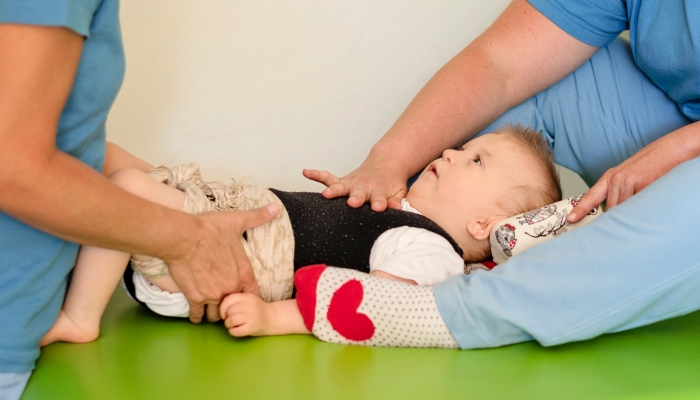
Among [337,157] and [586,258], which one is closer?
[586,258]

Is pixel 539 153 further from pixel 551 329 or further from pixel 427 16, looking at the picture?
pixel 427 16

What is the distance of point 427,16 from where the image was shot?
1.94m

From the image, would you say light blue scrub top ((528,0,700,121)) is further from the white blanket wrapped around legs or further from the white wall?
the white blanket wrapped around legs

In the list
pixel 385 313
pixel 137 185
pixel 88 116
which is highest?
pixel 88 116

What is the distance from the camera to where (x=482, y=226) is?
1.25m

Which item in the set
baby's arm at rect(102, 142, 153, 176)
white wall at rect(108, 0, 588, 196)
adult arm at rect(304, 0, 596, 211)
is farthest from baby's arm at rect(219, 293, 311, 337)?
white wall at rect(108, 0, 588, 196)

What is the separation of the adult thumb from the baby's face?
1.15 feet

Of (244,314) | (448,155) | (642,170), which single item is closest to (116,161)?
(244,314)

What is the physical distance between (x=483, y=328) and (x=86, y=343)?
0.61m

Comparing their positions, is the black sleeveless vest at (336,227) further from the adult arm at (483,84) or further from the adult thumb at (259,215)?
the adult arm at (483,84)

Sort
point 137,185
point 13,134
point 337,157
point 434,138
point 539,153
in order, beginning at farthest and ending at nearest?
1. point 337,157
2. point 434,138
3. point 539,153
4. point 137,185
5. point 13,134

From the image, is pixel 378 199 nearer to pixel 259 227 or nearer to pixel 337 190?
pixel 337 190

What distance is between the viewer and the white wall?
1.70 m

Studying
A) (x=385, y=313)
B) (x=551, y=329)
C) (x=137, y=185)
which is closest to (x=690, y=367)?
(x=551, y=329)
